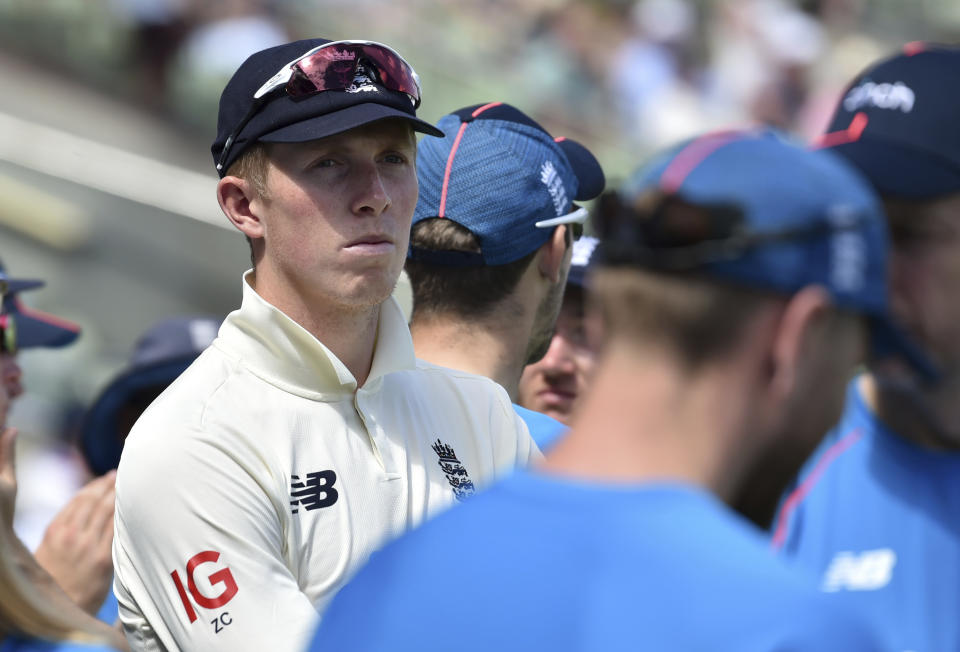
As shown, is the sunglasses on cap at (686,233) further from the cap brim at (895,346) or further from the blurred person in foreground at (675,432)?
the cap brim at (895,346)

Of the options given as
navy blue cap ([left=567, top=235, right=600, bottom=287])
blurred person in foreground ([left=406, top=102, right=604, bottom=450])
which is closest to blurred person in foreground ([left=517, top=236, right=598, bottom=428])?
navy blue cap ([left=567, top=235, right=600, bottom=287])

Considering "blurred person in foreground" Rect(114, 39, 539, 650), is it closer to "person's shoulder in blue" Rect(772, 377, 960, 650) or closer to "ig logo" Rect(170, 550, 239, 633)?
"ig logo" Rect(170, 550, 239, 633)

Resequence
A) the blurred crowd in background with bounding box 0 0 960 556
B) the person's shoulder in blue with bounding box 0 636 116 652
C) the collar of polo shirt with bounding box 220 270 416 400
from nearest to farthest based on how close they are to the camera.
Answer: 1. the person's shoulder in blue with bounding box 0 636 116 652
2. the collar of polo shirt with bounding box 220 270 416 400
3. the blurred crowd in background with bounding box 0 0 960 556

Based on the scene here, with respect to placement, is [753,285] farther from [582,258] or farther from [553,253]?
[582,258]

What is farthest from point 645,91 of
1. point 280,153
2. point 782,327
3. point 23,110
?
point 782,327

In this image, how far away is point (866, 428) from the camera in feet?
6.98

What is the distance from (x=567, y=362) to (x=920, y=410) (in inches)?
84.9

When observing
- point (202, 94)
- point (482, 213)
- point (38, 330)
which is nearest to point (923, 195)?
point (482, 213)

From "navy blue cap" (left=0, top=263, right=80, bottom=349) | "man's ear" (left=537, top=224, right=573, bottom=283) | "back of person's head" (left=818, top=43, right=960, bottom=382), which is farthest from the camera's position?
"navy blue cap" (left=0, top=263, right=80, bottom=349)

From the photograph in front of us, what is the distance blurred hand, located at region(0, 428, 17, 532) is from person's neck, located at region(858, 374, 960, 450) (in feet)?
4.87

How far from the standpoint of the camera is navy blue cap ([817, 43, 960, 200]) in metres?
1.91

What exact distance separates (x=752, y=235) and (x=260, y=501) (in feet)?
4.14

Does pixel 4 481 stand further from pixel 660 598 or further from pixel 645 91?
pixel 645 91

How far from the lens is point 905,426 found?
2074 millimetres
